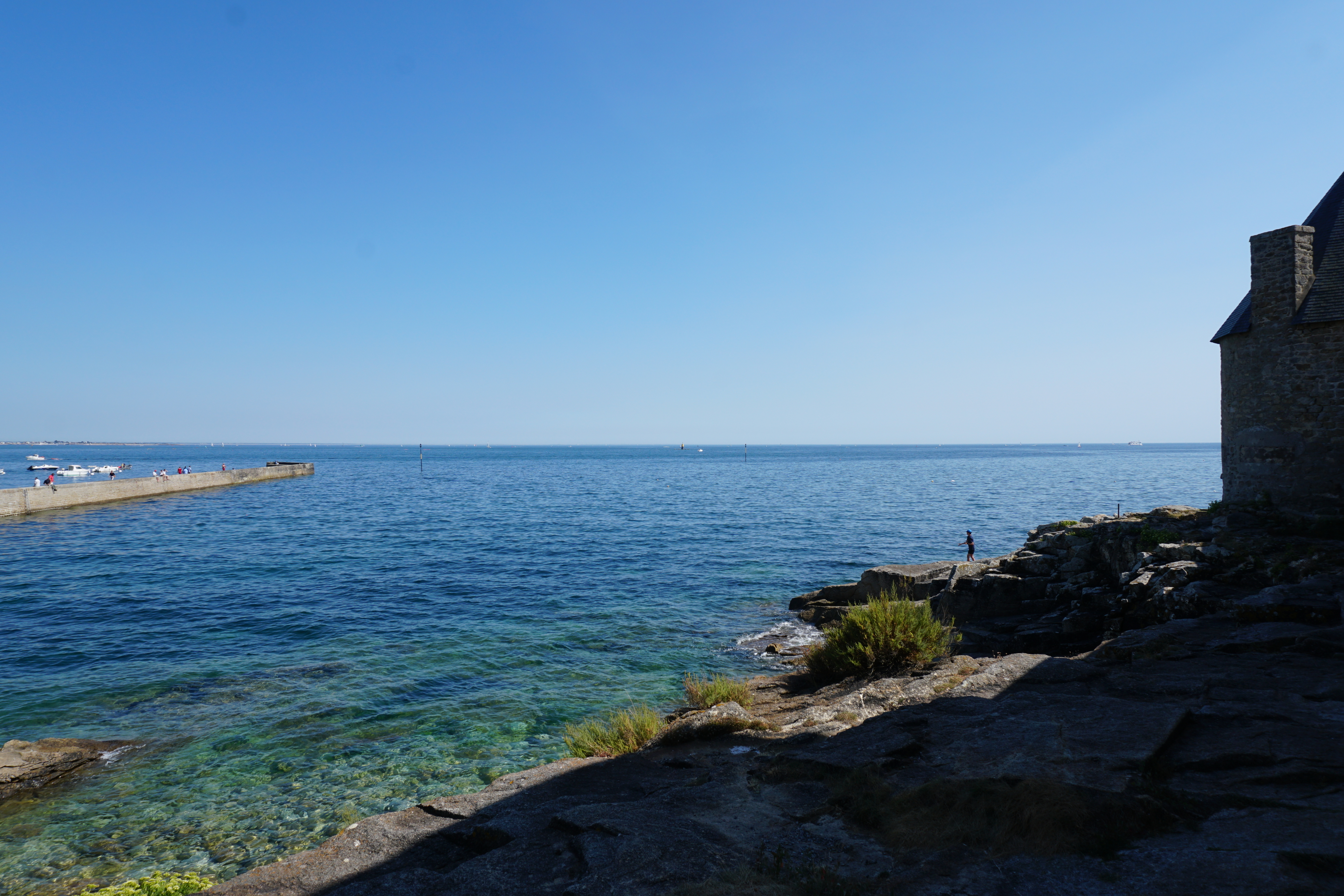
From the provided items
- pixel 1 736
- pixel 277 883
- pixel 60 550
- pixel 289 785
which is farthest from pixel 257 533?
pixel 277 883

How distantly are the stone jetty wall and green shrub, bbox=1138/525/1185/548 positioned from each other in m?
63.1

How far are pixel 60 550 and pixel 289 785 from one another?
33.5 metres

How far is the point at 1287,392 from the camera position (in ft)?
54.7

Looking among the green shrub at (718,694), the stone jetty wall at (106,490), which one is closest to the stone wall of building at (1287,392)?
the green shrub at (718,694)

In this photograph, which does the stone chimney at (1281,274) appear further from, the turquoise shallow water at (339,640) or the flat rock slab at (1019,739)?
the turquoise shallow water at (339,640)

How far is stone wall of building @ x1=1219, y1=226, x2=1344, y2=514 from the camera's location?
52.4ft

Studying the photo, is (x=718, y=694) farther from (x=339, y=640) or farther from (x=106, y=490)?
(x=106, y=490)

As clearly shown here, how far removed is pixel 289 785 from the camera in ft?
37.6

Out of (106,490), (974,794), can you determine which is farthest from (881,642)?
(106,490)

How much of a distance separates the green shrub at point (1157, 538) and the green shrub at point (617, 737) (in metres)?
12.6

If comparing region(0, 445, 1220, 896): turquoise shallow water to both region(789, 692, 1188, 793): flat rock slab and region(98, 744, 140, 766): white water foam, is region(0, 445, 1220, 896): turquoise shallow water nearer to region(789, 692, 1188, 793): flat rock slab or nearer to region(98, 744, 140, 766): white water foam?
region(98, 744, 140, 766): white water foam

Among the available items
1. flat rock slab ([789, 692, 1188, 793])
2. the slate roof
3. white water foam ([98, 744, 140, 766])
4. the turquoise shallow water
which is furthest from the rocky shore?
white water foam ([98, 744, 140, 766])

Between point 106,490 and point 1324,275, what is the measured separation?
75.2 meters

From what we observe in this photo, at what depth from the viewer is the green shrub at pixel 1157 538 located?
16.2 meters
